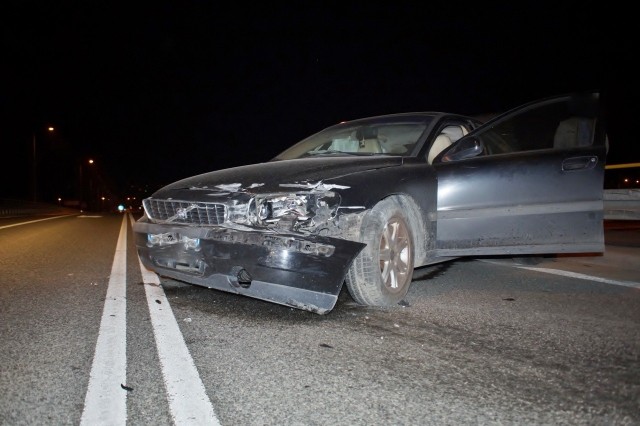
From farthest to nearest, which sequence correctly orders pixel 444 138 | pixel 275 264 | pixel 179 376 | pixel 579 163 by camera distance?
1. pixel 444 138
2. pixel 579 163
3. pixel 275 264
4. pixel 179 376

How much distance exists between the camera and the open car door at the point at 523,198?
4.02 m

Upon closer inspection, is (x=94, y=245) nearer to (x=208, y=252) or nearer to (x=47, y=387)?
(x=208, y=252)

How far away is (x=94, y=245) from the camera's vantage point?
7.77 meters

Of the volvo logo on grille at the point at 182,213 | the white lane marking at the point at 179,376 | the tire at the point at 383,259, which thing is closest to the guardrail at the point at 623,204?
the tire at the point at 383,259

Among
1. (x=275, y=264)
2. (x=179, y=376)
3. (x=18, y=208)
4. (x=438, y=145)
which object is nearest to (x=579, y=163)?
(x=438, y=145)

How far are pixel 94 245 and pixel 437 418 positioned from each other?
717cm

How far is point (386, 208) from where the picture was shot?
141 inches

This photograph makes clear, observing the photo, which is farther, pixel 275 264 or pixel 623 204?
pixel 623 204

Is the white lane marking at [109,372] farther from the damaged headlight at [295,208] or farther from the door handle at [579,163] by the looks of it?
the door handle at [579,163]

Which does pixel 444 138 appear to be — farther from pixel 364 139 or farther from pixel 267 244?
pixel 267 244

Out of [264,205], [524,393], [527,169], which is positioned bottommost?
[524,393]

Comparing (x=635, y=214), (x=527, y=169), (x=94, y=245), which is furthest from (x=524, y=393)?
(x=94, y=245)

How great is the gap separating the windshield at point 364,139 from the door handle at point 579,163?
1.25 meters

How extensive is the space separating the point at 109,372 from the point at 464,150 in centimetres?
306
